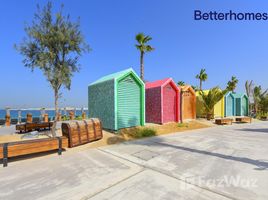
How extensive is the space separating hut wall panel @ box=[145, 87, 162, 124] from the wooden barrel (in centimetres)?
695

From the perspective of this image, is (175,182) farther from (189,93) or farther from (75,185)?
(189,93)

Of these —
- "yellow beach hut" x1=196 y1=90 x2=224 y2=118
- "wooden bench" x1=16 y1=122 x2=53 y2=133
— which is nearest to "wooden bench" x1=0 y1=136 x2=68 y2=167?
"wooden bench" x1=16 y1=122 x2=53 y2=133

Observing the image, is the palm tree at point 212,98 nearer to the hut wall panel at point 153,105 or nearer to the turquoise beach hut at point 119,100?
the hut wall panel at point 153,105

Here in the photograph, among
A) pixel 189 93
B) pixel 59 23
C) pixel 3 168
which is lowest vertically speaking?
pixel 3 168

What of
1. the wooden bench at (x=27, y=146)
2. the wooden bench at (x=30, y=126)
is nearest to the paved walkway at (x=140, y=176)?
the wooden bench at (x=27, y=146)

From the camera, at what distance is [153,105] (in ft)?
48.3

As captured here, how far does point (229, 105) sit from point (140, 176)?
78.7 feet

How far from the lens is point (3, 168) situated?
15.9 feet

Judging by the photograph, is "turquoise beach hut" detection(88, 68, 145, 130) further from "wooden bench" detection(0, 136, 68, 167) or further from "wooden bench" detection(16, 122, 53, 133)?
"wooden bench" detection(0, 136, 68, 167)

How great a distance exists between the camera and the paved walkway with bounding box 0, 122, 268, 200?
3.34 m

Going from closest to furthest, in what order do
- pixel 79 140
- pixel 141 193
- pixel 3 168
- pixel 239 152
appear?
pixel 141 193 → pixel 3 168 → pixel 239 152 → pixel 79 140

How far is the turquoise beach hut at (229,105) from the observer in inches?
905

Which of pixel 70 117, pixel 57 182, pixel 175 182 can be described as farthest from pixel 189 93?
pixel 57 182

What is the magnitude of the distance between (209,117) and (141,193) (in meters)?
17.8
